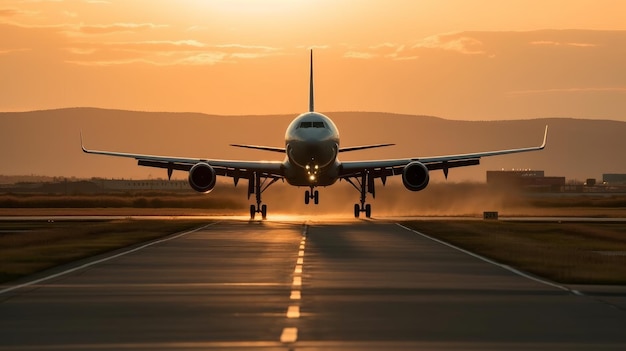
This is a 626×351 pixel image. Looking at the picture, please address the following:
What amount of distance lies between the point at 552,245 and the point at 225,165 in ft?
112

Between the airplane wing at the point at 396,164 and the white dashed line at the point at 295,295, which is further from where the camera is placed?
the airplane wing at the point at 396,164

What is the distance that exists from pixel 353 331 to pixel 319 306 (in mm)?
3745

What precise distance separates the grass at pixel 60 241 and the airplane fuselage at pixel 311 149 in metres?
6.67

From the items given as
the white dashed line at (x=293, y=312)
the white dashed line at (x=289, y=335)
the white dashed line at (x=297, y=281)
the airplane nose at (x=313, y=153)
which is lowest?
the white dashed line at (x=289, y=335)

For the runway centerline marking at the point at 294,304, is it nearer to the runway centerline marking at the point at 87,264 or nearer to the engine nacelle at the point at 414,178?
the runway centerline marking at the point at 87,264

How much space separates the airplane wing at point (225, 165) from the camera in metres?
76.6

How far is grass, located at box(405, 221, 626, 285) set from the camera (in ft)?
102

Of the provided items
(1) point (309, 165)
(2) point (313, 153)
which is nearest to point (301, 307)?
(2) point (313, 153)

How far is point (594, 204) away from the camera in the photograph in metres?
111

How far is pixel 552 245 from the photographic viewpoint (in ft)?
151

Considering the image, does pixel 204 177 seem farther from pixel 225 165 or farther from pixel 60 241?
pixel 60 241

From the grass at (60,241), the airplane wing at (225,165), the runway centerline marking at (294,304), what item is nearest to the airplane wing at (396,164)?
the airplane wing at (225,165)

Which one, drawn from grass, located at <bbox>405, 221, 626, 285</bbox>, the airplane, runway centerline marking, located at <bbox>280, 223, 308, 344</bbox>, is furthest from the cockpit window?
runway centerline marking, located at <bbox>280, 223, 308, 344</bbox>

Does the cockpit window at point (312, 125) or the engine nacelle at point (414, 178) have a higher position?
the cockpit window at point (312, 125)
